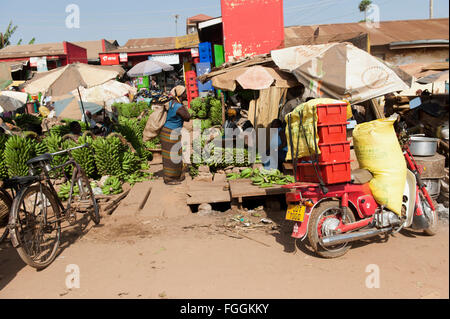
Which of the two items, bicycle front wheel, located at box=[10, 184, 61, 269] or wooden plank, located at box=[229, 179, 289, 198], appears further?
wooden plank, located at box=[229, 179, 289, 198]

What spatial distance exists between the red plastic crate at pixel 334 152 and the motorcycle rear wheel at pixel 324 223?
1.74ft

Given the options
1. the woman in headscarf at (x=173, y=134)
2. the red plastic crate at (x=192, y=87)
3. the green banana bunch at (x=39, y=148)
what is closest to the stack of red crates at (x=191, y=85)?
the red plastic crate at (x=192, y=87)

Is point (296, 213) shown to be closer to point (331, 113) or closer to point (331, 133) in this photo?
point (331, 133)

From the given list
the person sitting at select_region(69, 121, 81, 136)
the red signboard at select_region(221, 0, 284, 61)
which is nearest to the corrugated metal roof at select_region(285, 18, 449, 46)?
the red signboard at select_region(221, 0, 284, 61)

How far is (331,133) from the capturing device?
3.61m

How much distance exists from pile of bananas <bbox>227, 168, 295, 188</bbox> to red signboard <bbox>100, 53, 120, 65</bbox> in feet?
65.9

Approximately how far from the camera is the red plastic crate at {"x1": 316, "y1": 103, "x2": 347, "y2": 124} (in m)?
3.52

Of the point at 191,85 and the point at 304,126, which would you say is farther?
the point at 191,85

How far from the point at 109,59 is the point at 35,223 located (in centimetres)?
2180

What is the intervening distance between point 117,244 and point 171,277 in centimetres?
136

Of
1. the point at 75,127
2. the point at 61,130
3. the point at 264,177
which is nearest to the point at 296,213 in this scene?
the point at 264,177

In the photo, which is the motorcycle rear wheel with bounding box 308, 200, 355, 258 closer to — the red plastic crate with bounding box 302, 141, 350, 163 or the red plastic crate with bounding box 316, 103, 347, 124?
the red plastic crate with bounding box 302, 141, 350, 163

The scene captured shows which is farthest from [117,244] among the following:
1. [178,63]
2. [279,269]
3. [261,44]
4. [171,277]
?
[178,63]

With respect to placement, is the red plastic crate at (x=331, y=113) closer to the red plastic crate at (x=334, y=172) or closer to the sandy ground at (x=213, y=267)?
the red plastic crate at (x=334, y=172)
